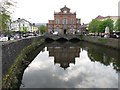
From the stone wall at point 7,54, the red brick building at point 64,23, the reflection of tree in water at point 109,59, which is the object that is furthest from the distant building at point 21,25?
the stone wall at point 7,54

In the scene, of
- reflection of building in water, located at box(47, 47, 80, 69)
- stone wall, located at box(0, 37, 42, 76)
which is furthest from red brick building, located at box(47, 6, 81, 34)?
stone wall, located at box(0, 37, 42, 76)

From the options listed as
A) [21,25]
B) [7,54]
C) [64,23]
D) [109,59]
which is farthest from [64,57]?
[21,25]

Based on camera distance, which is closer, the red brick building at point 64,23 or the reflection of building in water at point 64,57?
the reflection of building in water at point 64,57

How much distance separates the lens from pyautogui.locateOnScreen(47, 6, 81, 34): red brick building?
115562 millimetres

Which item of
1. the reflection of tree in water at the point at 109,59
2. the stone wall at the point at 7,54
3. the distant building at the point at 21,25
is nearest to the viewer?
the stone wall at the point at 7,54

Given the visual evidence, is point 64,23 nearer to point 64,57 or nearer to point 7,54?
point 64,57

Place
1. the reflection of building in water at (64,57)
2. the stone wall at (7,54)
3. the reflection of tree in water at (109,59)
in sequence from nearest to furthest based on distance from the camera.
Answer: the stone wall at (7,54) < the reflection of tree in water at (109,59) < the reflection of building in water at (64,57)

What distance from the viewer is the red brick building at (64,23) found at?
115562mm

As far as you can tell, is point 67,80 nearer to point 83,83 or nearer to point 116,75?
point 83,83

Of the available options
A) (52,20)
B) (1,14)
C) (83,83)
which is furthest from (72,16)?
(83,83)

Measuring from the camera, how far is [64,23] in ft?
382

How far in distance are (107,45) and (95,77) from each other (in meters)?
32.0

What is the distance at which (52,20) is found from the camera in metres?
116

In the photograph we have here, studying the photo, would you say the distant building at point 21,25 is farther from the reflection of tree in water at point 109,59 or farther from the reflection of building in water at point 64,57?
the reflection of tree in water at point 109,59
